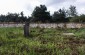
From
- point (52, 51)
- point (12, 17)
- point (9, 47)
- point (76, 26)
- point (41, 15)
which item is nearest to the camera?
point (52, 51)

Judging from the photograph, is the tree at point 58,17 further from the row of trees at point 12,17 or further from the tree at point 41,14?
the row of trees at point 12,17

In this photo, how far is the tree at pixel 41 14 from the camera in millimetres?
44844

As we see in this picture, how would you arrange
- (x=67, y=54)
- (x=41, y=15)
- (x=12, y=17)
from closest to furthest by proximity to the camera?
1. (x=67, y=54)
2. (x=41, y=15)
3. (x=12, y=17)

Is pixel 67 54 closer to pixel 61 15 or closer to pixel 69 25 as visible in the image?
pixel 69 25

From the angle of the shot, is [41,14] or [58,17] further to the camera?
[58,17]

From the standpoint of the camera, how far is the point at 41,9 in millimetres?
46000

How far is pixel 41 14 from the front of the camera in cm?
4503

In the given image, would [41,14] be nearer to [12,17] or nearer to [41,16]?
[41,16]

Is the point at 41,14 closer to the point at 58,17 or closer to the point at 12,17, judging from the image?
the point at 58,17

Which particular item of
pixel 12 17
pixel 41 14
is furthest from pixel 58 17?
pixel 12 17

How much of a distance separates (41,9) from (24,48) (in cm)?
3921

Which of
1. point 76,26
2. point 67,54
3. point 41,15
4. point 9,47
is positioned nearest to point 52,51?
point 67,54

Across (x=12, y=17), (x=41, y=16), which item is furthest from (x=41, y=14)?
(x=12, y=17)

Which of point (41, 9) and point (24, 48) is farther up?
point (41, 9)
